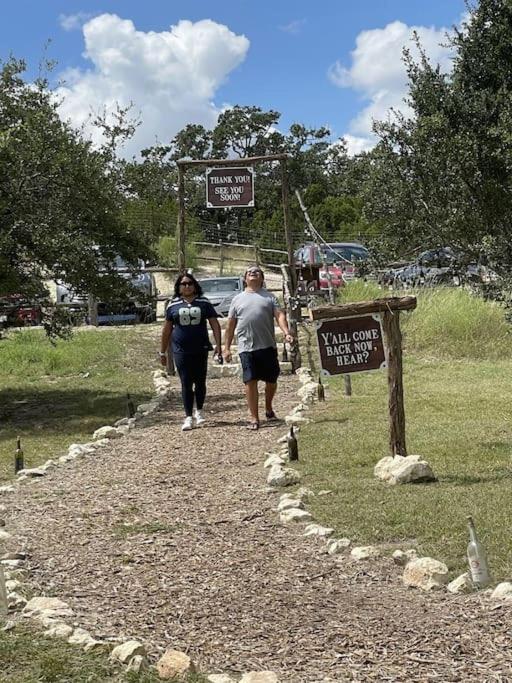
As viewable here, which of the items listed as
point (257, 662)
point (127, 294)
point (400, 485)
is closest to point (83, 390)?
point (127, 294)

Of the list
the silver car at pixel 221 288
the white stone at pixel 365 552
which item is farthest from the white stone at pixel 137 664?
the silver car at pixel 221 288

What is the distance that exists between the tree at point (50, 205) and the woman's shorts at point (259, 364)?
3379 millimetres

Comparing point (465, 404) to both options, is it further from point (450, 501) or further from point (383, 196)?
point (450, 501)

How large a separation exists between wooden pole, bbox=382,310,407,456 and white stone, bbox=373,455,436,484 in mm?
309

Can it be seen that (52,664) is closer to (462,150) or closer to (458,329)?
(462,150)

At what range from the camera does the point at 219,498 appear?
261 inches

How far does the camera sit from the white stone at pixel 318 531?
17.8 feet

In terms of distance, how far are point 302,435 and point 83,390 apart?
6.63 metres

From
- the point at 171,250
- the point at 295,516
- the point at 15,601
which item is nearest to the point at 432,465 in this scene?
the point at 295,516

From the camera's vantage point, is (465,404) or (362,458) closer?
(362,458)

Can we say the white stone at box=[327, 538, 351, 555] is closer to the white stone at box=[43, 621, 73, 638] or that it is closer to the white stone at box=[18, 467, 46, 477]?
the white stone at box=[43, 621, 73, 638]

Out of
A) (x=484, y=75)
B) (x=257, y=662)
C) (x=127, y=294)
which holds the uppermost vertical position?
(x=484, y=75)

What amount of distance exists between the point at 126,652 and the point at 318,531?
6.65 ft

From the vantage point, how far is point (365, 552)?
16.4ft
